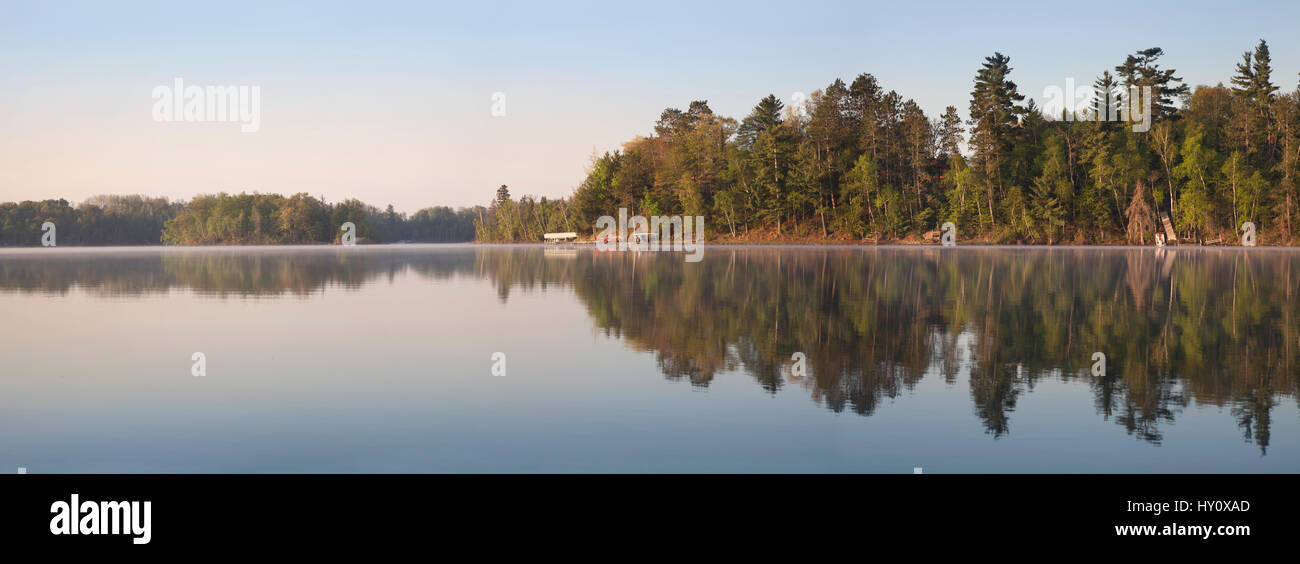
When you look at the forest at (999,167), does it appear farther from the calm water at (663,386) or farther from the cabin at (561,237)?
the calm water at (663,386)

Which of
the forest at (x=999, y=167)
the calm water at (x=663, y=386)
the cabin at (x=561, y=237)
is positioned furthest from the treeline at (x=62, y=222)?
the calm water at (x=663, y=386)

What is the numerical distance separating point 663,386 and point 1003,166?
84467 millimetres

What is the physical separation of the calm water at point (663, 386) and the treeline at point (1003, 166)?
64467mm

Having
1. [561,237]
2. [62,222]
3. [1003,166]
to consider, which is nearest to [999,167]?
[1003,166]

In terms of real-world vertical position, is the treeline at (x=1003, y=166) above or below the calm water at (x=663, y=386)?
above

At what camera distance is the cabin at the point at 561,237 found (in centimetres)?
14250

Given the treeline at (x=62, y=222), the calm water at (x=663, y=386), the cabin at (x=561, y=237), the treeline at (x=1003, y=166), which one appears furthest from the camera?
the treeline at (x=62, y=222)

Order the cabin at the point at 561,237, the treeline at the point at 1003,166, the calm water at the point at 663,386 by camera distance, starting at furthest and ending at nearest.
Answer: the cabin at the point at 561,237
the treeline at the point at 1003,166
the calm water at the point at 663,386

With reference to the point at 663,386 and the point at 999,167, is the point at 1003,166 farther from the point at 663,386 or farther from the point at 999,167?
the point at 663,386

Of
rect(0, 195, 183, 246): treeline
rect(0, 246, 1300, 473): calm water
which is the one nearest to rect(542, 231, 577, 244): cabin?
rect(0, 195, 183, 246): treeline
